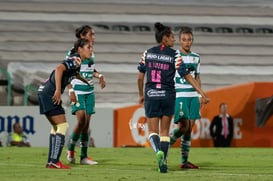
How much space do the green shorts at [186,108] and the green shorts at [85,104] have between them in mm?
1438

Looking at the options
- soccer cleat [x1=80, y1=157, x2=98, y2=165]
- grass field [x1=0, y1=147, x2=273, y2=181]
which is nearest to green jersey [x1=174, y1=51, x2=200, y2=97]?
grass field [x1=0, y1=147, x2=273, y2=181]

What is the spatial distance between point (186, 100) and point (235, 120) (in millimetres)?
11367

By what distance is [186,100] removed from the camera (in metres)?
15.1

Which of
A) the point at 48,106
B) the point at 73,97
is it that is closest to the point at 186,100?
the point at 73,97

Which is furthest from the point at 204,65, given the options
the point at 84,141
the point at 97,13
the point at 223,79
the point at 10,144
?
the point at 84,141

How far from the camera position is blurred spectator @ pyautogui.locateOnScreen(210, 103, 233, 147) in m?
25.4

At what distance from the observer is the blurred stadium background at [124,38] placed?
2966 cm

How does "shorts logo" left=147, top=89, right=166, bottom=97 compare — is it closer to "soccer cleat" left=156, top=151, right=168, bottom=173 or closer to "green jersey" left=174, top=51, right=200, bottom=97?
"soccer cleat" left=156, top=151, right=168, bottom=173

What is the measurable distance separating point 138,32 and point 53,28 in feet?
10.2

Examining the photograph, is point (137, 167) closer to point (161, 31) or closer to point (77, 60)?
point (77, 60)

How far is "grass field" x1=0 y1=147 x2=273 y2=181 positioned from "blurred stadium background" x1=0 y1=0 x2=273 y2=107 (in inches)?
379

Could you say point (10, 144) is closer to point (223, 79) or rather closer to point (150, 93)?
point (223, 79)

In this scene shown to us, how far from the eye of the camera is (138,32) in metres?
34.2

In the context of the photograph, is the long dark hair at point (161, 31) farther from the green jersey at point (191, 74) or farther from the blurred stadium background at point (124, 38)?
the blurred stadium background at point (124, 38)
